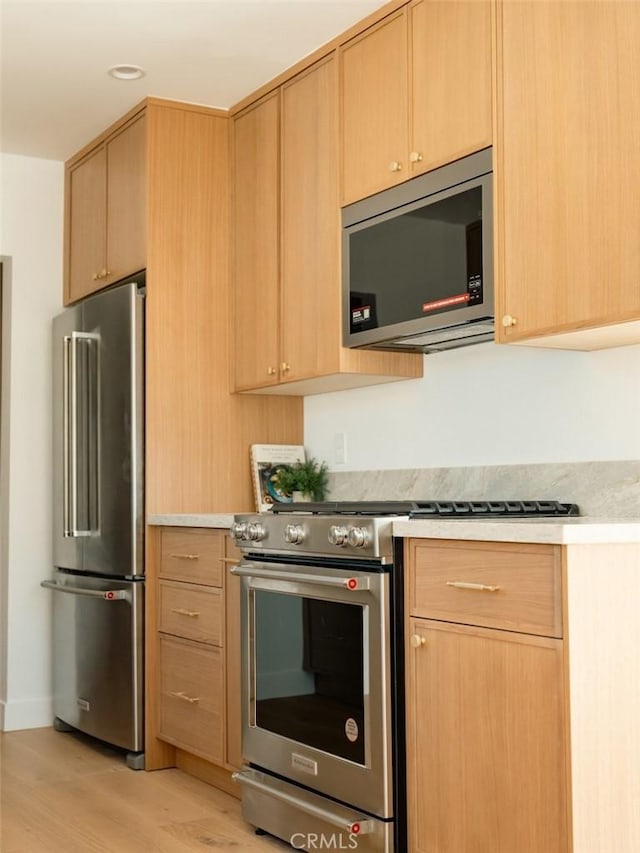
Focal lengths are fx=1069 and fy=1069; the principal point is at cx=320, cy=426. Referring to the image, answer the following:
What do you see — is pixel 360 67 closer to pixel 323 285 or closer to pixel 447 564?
pixel 323 285

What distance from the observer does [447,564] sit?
253cm

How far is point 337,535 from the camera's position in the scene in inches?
110

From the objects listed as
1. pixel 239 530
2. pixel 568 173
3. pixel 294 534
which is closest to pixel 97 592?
pixel 239 530

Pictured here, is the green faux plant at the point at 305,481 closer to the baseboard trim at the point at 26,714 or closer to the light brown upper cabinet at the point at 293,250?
the light brown upper cabinet at the point at 293,250

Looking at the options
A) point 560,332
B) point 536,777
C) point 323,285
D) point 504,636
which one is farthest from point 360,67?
point 536,777

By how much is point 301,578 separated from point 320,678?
0.91 ft

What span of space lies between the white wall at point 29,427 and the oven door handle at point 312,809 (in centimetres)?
171

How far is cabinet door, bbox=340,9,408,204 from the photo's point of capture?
3273 millimetres

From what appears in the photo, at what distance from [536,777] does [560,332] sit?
1.06 meters

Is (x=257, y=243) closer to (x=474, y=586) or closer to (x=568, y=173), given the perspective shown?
(x=568, y=173)

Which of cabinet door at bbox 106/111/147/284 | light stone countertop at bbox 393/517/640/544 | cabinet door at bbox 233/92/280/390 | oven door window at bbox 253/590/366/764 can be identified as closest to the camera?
light stone countertop at bbox 393/517/640/544

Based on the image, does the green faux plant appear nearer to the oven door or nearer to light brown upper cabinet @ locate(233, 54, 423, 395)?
light brown upper cabinet @ locate(233, 54, 423, 395)

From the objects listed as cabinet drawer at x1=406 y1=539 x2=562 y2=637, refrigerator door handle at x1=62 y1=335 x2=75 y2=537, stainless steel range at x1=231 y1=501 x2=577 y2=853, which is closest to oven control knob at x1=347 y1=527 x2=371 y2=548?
stainless steel range at x1=231 y1=501 x2=577 y2=853

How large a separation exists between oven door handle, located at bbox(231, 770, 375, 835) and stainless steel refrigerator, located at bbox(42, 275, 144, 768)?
895 millimetres
